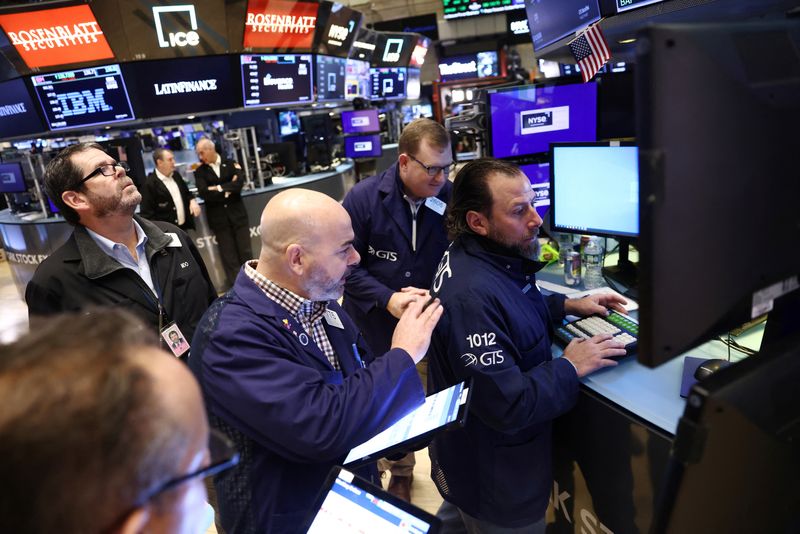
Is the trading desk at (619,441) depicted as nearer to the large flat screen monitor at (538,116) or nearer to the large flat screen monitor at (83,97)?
the large flat screen monitor at (538,116)

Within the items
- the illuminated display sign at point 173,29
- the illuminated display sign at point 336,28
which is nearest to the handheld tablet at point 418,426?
the illuminated display sign at point 173,29

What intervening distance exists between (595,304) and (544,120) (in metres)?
1.58

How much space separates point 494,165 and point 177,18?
20.3ft

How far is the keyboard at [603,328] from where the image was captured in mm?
1688

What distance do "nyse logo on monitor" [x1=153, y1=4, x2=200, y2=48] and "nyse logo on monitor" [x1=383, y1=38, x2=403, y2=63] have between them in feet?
22.0

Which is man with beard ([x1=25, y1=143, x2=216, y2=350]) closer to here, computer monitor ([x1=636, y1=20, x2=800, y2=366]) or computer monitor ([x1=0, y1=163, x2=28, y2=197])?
computer monitor ([x1=636, y1=20, x2=800, y2=366])

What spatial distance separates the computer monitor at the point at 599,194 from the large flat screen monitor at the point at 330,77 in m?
6.49

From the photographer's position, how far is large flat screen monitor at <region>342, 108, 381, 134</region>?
31.4ft

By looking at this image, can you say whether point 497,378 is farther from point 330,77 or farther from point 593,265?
point 330,77

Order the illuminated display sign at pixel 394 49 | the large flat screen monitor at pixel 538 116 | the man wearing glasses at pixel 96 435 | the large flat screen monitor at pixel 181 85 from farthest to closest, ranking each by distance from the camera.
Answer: the illuminated display sign at pixel 394 49
the large flat screen monitor at pixel 181 85
the large flat screen monitor at pixel 538 116
the man wearing glasses at pixel 96 435

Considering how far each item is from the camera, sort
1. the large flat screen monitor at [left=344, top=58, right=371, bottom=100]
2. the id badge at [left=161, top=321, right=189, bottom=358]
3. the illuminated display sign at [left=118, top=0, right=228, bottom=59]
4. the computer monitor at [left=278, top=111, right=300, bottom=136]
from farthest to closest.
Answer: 1. the large flat screen monitor at [left=344, top=58, right=371, bottom=100]
2. the computer monitor at [left=278, top=111, right=300, bottom=136]
3. the illuminated display sign at [left=118, top=0, right=228, bottom=59]
4. the id badge at [left=161, top=321, right=189, bottom=358]

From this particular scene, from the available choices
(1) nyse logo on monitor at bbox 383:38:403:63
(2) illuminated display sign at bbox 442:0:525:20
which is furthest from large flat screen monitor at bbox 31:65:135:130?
(2) illuminated display sign at bbox 442:0:525:20

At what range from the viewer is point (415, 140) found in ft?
8.26

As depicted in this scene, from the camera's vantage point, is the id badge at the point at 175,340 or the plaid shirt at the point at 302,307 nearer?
the plaid shirt at the point at 302,307
